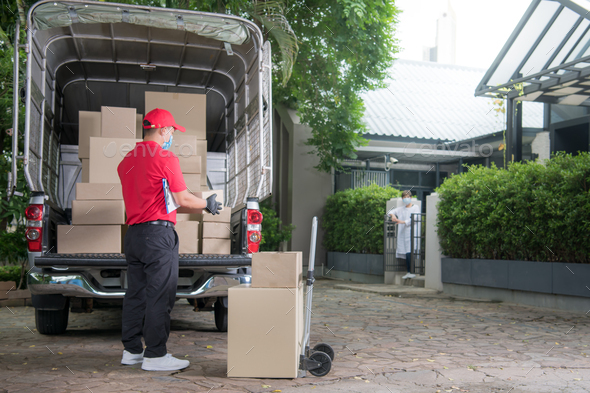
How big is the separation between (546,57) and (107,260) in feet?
33.8

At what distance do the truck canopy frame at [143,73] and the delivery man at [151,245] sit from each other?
157 cm

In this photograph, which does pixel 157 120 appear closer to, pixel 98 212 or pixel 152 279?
pixel 152 279

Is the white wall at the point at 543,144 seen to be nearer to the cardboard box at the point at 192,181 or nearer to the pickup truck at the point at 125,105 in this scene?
the pickup truck at the point at 125,105

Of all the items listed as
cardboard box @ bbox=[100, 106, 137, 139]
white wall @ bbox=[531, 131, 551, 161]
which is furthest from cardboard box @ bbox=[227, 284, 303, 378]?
white wall @ bbox=[531, 131, 551, 161]

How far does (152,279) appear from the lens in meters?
4.18

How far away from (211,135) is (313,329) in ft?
10.5

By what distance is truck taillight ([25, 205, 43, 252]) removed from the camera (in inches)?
206

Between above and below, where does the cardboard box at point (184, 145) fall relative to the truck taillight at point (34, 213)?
above

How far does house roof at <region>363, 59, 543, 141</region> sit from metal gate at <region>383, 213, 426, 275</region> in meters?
4.22

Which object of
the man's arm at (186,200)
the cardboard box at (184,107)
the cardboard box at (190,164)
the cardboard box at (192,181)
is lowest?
the man's arm at (186,200)

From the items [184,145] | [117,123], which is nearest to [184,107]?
[184,145]

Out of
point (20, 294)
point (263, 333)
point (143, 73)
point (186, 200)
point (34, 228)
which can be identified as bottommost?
point (20, 294)

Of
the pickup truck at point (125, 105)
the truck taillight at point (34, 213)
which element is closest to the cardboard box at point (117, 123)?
the pickup truck at point (125, 105)

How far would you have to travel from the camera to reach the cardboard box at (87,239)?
17.8ft
